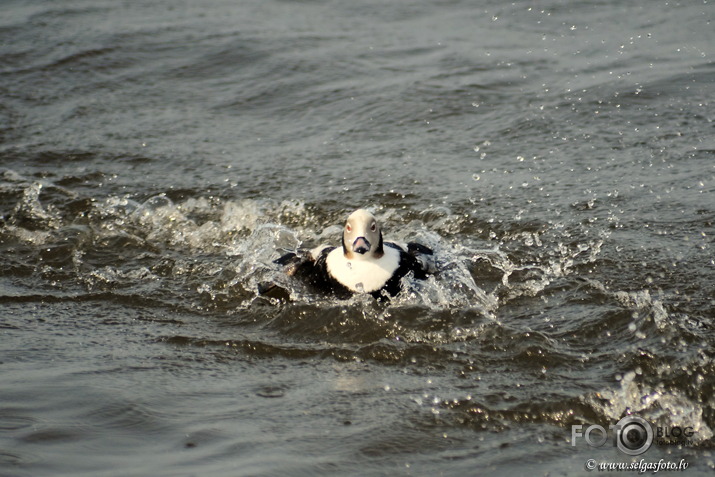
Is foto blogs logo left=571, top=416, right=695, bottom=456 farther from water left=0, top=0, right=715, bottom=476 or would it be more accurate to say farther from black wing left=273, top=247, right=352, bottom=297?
black wing left=273, top=247, right=352, bottom=297

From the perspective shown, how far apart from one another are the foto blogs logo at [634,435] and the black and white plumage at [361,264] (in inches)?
78.8

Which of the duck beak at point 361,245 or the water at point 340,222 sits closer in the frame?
the water at point 340,222

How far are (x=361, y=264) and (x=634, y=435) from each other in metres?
2.37

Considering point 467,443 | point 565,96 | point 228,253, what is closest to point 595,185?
point 565,96

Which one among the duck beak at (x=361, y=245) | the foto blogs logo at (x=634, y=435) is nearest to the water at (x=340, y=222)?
the foto blogs logo at (x=634, y=435)

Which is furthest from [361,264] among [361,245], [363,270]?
[361,245]

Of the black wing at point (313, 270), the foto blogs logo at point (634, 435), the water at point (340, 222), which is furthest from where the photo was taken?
the black wing at point (313, 270)

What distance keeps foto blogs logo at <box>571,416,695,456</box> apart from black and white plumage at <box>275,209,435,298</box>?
6.57 feet

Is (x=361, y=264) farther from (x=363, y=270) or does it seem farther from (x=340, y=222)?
(x=340, y=222)

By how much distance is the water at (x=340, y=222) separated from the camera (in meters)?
4.13

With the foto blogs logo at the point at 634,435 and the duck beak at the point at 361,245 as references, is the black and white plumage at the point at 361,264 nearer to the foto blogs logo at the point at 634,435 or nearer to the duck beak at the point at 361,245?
the duck beak at the point at 361,245

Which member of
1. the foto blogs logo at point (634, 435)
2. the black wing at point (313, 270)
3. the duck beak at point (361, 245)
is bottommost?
the foto blogs logo at point (634, 435)

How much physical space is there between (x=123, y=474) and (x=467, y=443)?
4.74ft

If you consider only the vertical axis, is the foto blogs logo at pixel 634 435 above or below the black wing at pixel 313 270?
below
